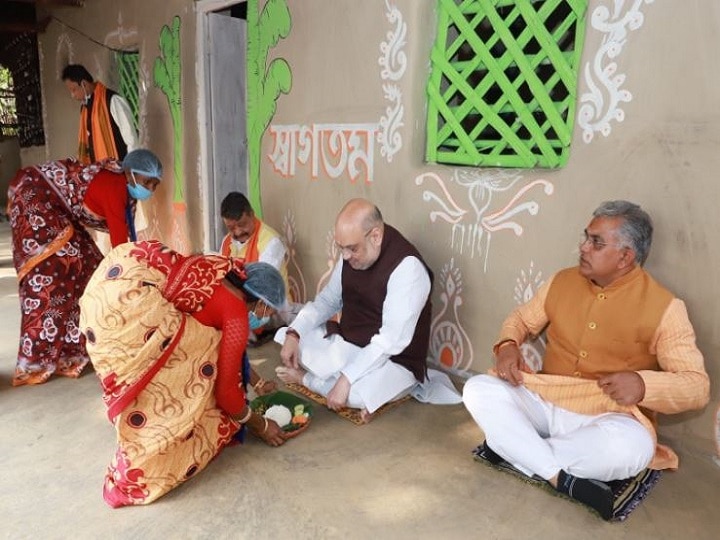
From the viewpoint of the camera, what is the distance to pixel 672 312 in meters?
2.02

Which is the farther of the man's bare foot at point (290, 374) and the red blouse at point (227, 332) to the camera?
the man's bare foot at point (290, 374)

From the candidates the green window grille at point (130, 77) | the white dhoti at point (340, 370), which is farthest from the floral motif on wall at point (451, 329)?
the green window grille at point (130, 77)

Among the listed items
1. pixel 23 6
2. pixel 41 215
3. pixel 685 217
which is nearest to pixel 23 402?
pixel 41 215

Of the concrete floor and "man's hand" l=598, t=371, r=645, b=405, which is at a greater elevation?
"man's hand" l=598, t=371, r=645, b=405

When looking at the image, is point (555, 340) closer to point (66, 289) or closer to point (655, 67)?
point (655, 67)

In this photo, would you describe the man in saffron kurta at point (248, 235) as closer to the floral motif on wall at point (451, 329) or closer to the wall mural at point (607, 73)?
the floral motif on wall at point (451, 329)

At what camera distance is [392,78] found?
3148mm

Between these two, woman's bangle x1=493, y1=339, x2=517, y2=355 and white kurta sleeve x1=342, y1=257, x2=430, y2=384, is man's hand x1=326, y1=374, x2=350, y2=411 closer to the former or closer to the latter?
white kurta sleeve x1=342, y1=257, x2=430, y2=384

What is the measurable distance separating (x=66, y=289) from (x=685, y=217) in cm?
311

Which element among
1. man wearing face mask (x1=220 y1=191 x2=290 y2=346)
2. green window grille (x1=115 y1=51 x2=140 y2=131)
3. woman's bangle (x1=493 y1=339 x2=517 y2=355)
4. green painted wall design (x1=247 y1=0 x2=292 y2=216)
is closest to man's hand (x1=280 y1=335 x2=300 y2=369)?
man wearing face mask (x1=220 y1=191 x2=290 y2=346)

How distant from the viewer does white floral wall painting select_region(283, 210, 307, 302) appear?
3.98 metres

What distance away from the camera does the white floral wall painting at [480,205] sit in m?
2.70

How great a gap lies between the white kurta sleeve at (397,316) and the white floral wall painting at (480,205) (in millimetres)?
468

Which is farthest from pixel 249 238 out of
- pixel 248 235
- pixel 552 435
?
pixel 552 435
